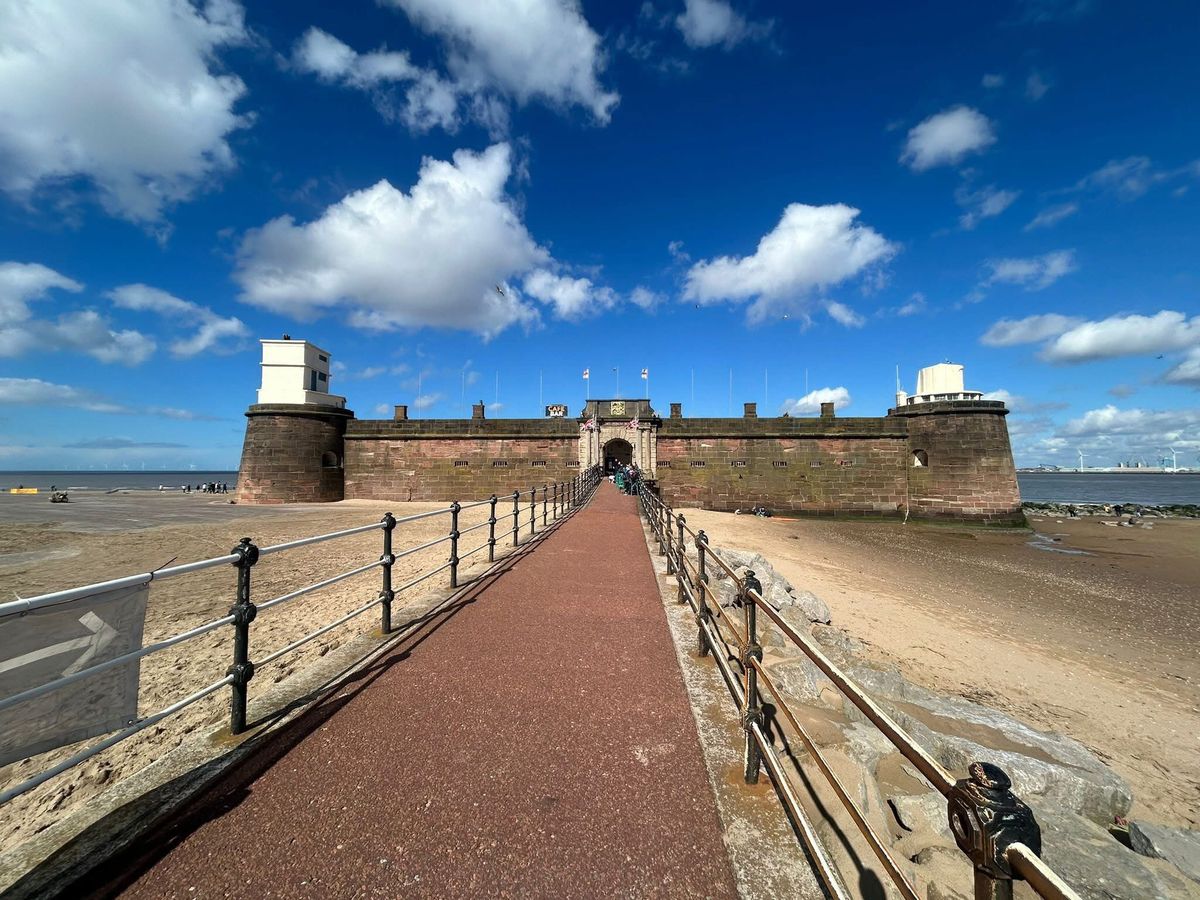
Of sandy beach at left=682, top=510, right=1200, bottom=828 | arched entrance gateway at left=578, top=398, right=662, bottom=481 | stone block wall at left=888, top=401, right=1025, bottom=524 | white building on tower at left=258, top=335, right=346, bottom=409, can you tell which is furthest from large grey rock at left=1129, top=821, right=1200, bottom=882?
white building on tower at left=258, top=335, right=346, bottom=409

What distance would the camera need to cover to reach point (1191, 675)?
289 inches

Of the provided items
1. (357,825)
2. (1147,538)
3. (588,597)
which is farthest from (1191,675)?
(1147,538)

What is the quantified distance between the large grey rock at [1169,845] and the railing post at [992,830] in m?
3.88

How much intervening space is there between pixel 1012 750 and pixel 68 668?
676 centimetres

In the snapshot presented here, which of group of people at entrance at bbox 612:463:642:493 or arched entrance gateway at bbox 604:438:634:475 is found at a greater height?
arched entrance gateway at bbox 604:438:634:475

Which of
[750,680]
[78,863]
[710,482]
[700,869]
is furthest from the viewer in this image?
[710,482]

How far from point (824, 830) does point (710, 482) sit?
23.6 meters

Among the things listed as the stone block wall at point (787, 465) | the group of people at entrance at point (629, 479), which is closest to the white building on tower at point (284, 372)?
the group of people at entrance at point (629, 479)

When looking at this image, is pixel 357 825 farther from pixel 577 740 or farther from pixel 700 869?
pixel 700 869

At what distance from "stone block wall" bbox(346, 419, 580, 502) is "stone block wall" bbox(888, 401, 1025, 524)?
17.3m

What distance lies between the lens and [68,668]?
2115 millimetres

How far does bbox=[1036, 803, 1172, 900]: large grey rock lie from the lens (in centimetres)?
273

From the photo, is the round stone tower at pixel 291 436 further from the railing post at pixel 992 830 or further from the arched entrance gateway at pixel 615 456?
the railing post at pixel 992 830

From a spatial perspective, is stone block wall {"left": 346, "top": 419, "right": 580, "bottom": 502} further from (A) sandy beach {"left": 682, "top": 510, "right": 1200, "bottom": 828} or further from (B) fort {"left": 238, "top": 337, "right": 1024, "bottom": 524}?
(A) sandy beach {"left": 682, "top": 510, "right": 1200, "bottom": 828}
